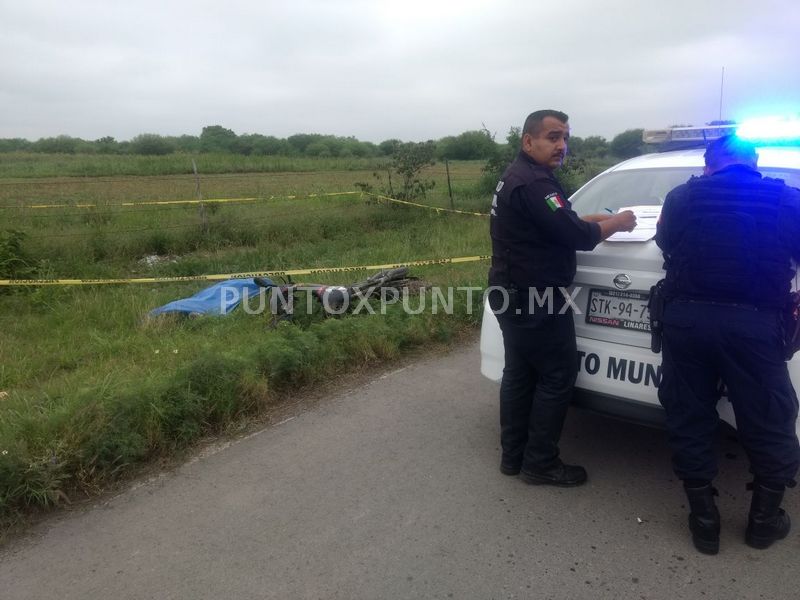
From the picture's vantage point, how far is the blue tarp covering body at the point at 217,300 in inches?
221

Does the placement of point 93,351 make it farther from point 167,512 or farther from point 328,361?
point 167,512

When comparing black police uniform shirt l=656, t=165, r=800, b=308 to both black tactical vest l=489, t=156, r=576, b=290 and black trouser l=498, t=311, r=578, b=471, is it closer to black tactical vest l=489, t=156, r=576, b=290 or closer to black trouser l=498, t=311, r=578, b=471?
black tactical vest l=489, t=156, r=576, b=290

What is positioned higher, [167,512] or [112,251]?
[112,251]

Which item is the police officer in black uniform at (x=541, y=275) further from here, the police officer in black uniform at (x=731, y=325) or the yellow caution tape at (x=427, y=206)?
the yellow caution tape at (x=427, y=206)

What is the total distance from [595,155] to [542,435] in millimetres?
14246

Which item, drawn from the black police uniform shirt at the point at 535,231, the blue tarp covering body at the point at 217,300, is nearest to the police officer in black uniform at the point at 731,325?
the black police uniform shirt at the point at 535,231

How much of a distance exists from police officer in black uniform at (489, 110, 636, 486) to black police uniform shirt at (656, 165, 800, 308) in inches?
15.5

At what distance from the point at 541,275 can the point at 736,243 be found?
776 millimetres

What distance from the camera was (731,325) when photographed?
227cm

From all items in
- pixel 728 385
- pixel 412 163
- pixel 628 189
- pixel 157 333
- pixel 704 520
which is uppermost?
pixel 412 163

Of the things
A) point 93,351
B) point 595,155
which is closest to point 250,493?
point 93,351

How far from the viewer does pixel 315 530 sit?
2.63 meters

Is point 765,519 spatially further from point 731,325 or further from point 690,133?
point 690,133

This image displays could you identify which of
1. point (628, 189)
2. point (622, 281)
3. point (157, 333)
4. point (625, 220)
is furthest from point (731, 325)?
point (157, 333)
